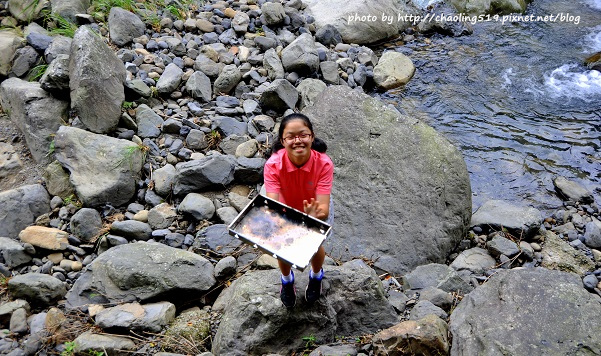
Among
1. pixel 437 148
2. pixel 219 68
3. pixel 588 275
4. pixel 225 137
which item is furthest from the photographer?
pixel 219 68

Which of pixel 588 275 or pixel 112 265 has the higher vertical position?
pixel 112 265

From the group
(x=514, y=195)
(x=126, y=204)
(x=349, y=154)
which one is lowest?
(x=514, y=195)

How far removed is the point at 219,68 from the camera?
654 centimetres

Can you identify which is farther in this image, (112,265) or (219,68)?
(219,68)

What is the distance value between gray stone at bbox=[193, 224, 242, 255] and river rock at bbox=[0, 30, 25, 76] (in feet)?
11.7

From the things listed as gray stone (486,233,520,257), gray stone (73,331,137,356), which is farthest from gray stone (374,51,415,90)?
gray stone (73,331,137,356)

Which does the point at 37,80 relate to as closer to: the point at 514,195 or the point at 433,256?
the point at 433,256

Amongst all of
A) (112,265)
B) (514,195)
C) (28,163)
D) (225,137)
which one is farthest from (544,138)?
(28,163)

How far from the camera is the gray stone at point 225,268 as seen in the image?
3.94 metres

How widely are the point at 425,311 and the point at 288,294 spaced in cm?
95

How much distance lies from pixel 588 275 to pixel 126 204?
14.2 feet

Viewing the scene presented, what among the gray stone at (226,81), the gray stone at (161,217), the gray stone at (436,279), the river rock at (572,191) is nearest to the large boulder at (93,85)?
the gray stone at (161,217)

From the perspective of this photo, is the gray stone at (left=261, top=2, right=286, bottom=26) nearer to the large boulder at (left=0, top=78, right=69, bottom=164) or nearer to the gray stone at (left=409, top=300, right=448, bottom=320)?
the large boulder at (left=0, top=78, right=69, bottom=164)

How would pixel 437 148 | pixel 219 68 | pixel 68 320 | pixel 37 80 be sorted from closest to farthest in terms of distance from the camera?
pixel 68 320
pixel 437 148
pixel 37 80
pixel 219 68
